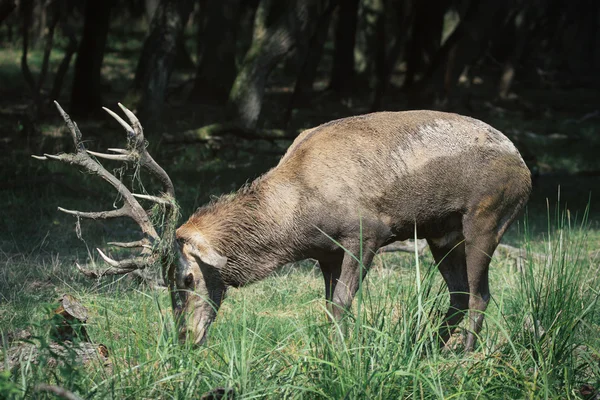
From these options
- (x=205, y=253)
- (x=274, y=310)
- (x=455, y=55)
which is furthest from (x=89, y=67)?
(x=205, y=253)

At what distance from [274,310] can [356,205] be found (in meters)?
1.33

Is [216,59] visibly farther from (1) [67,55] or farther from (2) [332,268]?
(2) [332,268]

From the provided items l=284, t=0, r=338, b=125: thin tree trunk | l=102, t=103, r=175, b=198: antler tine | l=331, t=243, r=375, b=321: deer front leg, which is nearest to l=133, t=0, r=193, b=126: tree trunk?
l=284, t=0, r=338, b=125: thin tree trunk

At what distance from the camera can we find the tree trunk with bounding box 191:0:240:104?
2073 cm

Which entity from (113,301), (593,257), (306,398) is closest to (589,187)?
(593,257)

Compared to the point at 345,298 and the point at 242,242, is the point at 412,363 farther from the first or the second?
the point at 242,242

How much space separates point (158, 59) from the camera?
14523mm

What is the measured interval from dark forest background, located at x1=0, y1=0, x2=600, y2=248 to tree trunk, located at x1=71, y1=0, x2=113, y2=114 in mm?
23

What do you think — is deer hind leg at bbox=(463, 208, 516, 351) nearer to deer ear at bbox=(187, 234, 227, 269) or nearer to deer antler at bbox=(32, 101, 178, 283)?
deer ear at bbox=(187, 234, 227, 269)

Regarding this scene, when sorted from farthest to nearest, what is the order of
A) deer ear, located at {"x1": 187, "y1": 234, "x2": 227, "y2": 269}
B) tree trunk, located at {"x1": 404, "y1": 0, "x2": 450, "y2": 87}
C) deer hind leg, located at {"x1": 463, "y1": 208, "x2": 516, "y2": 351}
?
tree trunk, located at {"x1": 404, "y1": 0, "x2": 450, "y2": 87}
deer hind leg, located at {"x1": 463, "y1": 208, "x2": 516, "y2": 351}
deer ear, located at {"x1": 187, "y1": 234, "x2": 227, "y2": 269}

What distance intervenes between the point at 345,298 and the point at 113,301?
64.6 inches

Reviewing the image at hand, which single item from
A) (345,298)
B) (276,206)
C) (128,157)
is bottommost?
(345,298)

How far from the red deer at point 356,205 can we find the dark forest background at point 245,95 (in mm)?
1632

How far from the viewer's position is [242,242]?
6027mm
